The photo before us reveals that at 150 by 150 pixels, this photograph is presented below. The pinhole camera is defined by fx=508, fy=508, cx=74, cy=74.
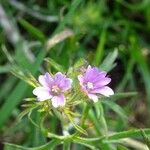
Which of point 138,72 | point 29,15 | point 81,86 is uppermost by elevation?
point 29,15

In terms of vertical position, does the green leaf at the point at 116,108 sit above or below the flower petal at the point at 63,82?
above

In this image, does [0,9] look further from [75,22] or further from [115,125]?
[115,125]

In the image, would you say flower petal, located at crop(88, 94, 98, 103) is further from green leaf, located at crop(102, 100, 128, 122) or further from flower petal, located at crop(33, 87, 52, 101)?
green leaf, located at crop(102, 100, 128, 122)

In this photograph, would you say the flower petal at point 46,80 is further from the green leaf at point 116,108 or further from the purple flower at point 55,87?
the green leaf at point 116,108

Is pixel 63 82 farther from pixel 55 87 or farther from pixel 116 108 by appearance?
pixel 116 108

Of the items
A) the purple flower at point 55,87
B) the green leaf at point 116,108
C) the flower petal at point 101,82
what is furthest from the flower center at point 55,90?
the green leaf at point 116,108

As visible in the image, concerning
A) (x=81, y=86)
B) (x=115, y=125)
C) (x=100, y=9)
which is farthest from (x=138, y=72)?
(x=81, y=86)

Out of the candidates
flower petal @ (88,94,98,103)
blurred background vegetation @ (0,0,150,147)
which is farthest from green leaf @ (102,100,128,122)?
flower petal @ (88,94,98,103)
